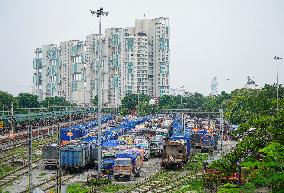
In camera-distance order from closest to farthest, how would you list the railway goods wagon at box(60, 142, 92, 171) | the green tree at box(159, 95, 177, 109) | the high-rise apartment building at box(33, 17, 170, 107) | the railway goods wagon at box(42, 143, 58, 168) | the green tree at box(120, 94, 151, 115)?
the railway goods wagon at box(60, 142, 92, 171), the railway goods wagon at box(42, 143, 58, 168), the green tree at box(120, 94, 151, 115), the green tree at box(159, 95, 177, 109), the high-rise apartment building at box(33, 17, 170, 107)

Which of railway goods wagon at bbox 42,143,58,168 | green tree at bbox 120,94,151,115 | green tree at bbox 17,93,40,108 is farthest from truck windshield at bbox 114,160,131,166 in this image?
green tree at bbox 120,94,151,115

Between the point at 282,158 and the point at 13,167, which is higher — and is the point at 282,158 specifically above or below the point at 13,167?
above

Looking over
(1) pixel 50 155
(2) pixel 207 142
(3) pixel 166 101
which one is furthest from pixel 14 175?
(3) pixel 166 101

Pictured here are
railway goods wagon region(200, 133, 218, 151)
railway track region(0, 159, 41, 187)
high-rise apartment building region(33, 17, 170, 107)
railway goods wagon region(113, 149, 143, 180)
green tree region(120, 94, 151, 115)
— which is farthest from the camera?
high-rise apartment building region(33, 17, 170, 107)

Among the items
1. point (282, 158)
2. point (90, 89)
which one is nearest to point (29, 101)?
point (90, 89)

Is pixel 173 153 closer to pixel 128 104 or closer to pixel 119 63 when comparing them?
pixel 128 104

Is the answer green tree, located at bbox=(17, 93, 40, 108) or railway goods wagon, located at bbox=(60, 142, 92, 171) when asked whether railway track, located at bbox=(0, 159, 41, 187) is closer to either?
railway goods wagon, located at bbox=(60, 142, 92, 171)

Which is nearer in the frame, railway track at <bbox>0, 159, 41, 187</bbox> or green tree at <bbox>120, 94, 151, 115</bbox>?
railway track at <bbox>0, 159, 41, 187</bbox>

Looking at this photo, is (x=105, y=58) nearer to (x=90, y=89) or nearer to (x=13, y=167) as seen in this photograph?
(x=90, y=89)
